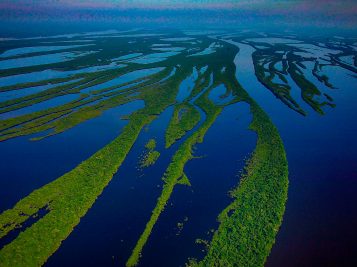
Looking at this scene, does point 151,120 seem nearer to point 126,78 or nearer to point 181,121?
point 181,121

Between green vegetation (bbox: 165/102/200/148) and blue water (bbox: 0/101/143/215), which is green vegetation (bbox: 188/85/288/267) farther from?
blue water (bbox: 0/101/143/215)

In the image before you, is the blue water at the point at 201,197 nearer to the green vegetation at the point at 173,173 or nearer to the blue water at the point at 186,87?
the green vegetation at the point at 173,173

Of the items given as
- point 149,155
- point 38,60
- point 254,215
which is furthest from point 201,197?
point 38,60

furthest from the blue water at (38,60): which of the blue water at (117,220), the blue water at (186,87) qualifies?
the blue water at (117,220)

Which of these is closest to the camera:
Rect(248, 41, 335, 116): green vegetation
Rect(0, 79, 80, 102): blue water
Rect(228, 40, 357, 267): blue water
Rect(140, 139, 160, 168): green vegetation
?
Rect(228, 40, 357, 267): blue water

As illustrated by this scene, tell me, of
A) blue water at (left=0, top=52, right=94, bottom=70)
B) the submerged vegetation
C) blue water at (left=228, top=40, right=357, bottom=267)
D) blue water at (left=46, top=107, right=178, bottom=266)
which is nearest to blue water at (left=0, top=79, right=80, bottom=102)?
the submerged vegetation
